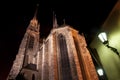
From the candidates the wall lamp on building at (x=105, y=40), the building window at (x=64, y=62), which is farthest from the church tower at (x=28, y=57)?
the wall lamp on building at (x=105, y=40)

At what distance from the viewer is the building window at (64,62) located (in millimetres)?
17359

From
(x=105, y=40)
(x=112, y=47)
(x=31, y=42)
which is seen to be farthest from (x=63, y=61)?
(x=31, y=42)

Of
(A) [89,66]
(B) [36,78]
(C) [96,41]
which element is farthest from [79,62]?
(C) [96,41]

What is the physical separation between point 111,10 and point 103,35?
113 cm

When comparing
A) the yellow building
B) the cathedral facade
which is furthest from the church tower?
the yellow building

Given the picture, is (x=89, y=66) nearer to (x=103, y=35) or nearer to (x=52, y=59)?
(x=52, y=59)

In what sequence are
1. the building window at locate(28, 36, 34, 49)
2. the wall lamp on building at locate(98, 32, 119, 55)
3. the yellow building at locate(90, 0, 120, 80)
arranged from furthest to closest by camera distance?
the building window at locate(28, 36, 34, 49)
the yellow building at locate(90, 0, 120, 80)
the wall lamp on building at locate(98, 32, 119, 55)

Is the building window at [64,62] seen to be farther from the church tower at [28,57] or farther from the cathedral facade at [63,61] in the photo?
the church tower at [28,57]

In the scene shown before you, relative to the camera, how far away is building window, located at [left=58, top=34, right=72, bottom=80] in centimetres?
1736

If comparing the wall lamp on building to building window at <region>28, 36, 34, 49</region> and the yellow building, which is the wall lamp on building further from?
building window at <region>28, 36, 34, 49</region>

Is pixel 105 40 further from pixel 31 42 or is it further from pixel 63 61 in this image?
pixel 31 42

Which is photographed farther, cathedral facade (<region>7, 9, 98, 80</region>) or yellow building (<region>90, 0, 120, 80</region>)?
cathedral facade (<region>7, 9, 98, 80</region>)

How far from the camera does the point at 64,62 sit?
18875mm

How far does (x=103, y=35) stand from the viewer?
13.9ft
